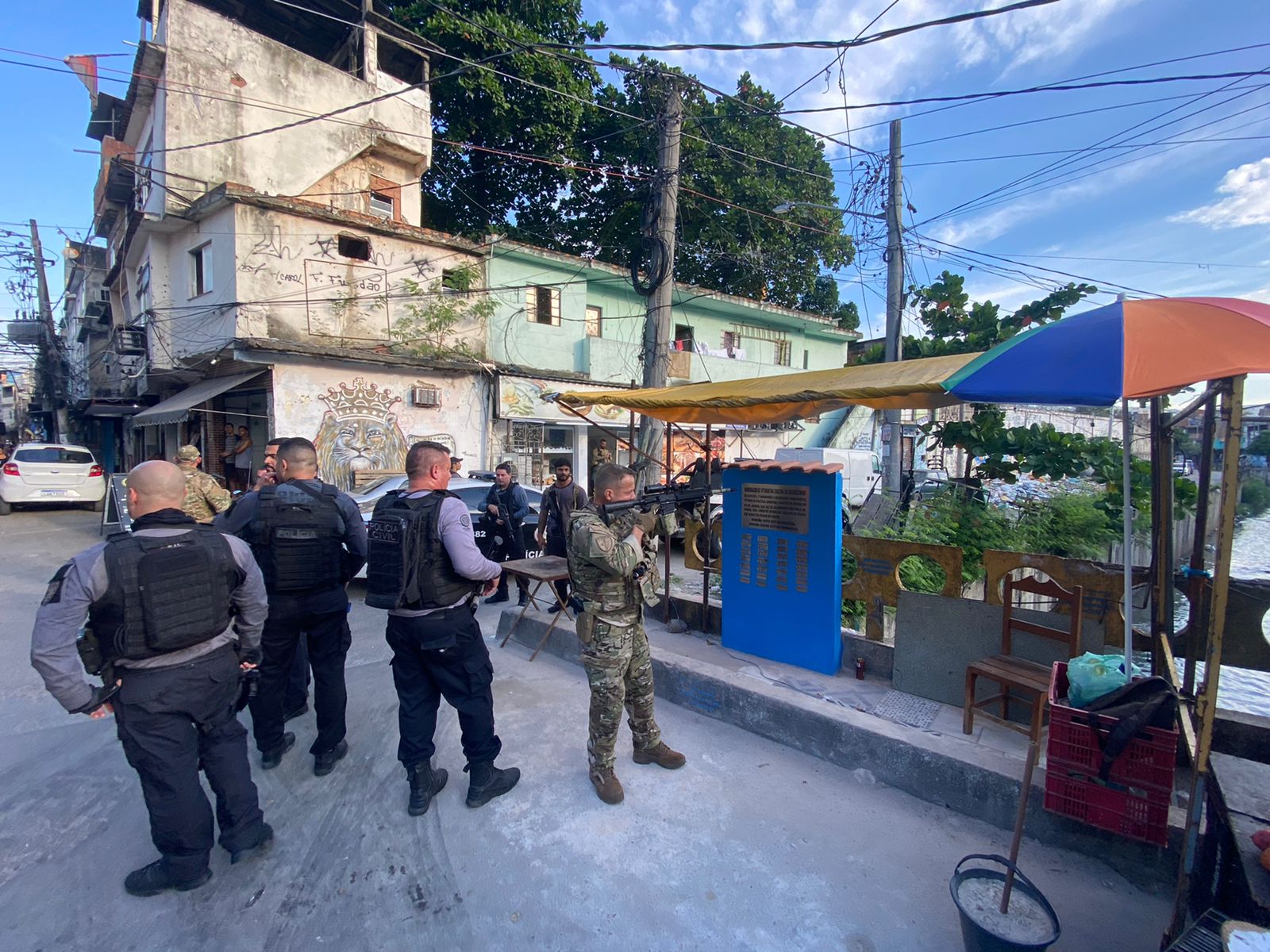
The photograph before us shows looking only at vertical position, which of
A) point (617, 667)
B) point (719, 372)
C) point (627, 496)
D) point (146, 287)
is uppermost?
point (146, 287)

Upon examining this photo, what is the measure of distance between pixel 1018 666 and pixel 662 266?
263 inches

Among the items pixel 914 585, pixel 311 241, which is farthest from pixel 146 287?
pixel 914 585

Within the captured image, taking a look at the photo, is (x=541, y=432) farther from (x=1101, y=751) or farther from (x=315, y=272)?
(x=1101, y=751)

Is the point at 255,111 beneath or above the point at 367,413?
above

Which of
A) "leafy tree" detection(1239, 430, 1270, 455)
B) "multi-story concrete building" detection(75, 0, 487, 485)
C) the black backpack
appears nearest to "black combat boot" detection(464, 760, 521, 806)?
the black backpack

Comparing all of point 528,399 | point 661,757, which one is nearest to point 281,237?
point 528,399

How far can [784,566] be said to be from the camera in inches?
173

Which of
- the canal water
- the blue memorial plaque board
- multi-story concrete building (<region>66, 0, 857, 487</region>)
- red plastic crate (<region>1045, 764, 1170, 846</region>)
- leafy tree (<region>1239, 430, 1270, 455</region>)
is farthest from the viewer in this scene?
multi-story concrete building (<region>66, 0, 857, 487</region>)

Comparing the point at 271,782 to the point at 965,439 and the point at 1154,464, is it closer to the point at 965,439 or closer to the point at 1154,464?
the point at 1154,464

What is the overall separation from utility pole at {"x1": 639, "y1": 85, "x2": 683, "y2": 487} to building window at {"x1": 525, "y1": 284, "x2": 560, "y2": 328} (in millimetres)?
6622

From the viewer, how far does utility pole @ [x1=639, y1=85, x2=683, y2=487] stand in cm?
817

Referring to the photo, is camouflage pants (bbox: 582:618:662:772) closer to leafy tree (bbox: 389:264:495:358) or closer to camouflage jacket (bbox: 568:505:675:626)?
camouflage jacket (bbox: 568:505:675:626)

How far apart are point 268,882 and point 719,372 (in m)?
17.2

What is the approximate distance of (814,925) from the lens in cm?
230
